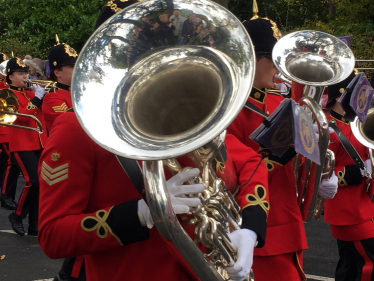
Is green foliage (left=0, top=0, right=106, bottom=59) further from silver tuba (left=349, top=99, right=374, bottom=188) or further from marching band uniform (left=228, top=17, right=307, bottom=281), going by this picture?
marching band uniform (left=228, top=17, right=307, bottom=281)

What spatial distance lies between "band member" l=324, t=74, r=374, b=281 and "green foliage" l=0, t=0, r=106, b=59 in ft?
37.9

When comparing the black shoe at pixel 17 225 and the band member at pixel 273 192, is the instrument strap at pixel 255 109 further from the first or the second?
the black shoe at pixel 17 225

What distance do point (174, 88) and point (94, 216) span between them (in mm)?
478

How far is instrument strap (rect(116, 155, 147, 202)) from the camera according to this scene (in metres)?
1.66

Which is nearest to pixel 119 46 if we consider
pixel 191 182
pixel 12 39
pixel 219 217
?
pixel 191 182

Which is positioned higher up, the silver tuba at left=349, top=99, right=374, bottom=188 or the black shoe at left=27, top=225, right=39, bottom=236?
the silver tuba at left=349, top=99, right=374, bottom=188

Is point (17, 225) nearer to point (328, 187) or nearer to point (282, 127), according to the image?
point (328, 187)

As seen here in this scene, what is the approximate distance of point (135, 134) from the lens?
63.0 inches

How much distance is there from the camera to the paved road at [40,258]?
4.58 meters

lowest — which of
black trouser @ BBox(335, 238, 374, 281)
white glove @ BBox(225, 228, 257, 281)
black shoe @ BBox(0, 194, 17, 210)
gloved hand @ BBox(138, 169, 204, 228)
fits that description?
black shoe @ BBox(0, 194, 17, 210)

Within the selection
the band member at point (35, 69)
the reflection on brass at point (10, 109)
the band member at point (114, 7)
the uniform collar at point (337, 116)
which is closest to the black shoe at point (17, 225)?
the reflection on brass at point (10, 109)

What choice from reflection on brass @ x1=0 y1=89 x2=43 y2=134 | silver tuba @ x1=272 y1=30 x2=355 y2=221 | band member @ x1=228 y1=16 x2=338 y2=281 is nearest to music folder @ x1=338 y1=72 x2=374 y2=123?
silver tuba @ x1=272 y1=30 x2=355 y2=221

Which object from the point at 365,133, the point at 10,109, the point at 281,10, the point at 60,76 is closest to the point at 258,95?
the point at 365,133

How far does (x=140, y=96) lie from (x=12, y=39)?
15.2m
